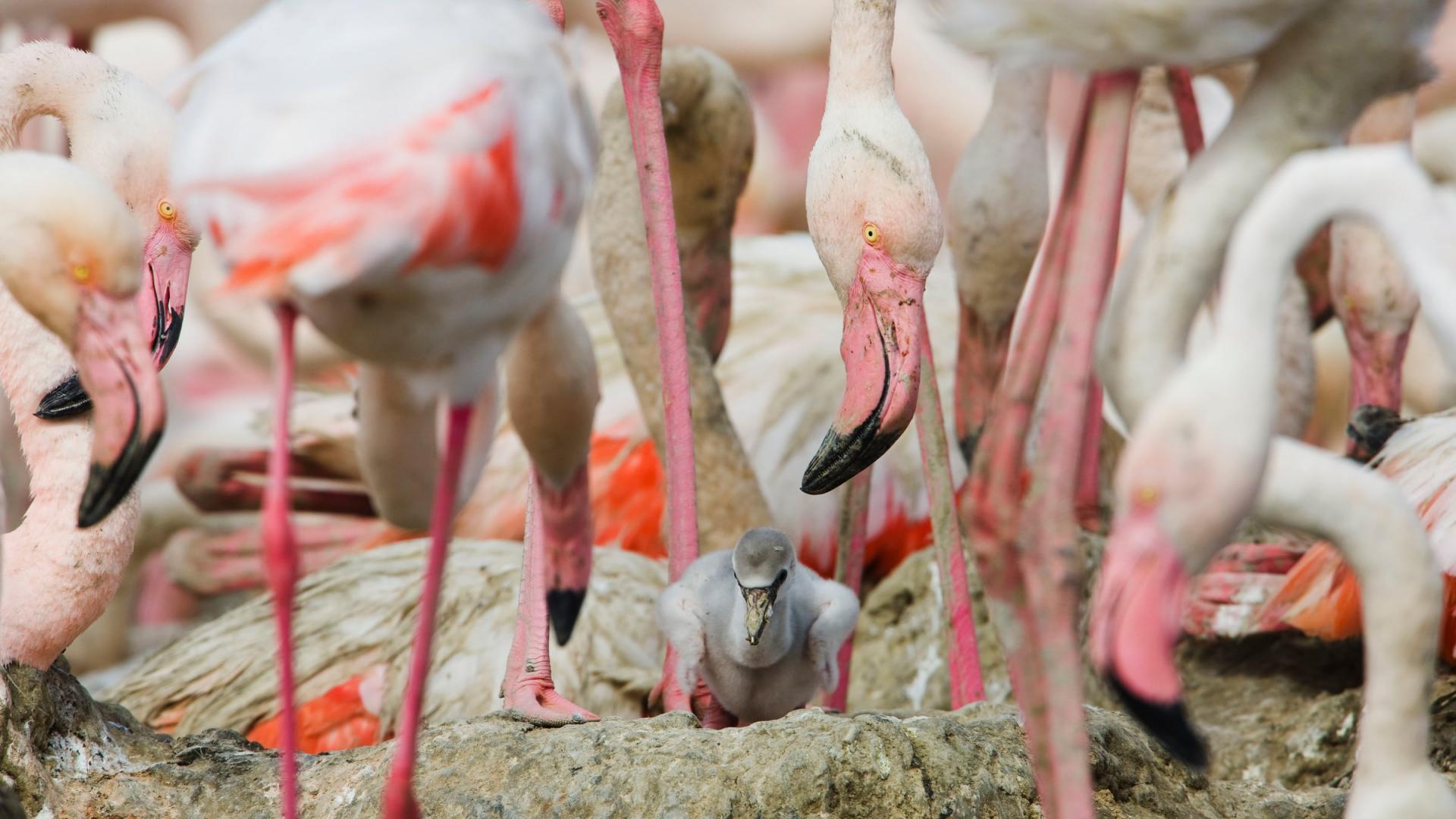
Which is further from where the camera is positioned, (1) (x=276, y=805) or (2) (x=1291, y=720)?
(2) (x=1291, y=720)

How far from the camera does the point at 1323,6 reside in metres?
2.03

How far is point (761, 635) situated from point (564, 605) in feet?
1.09

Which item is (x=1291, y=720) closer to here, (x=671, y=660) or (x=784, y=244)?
(x=671, y=660)

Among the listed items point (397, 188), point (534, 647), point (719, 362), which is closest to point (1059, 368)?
point (397, 188)

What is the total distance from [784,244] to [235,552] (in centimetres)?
197

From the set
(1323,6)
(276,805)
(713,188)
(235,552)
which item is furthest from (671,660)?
(235,552)

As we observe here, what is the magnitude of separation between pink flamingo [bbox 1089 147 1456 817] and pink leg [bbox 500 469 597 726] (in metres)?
1.31

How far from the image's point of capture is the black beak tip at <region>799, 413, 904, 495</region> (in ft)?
8.77

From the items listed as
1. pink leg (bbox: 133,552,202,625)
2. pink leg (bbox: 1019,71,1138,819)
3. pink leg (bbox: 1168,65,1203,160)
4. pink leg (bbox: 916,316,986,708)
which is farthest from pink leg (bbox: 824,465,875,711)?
pink leg (bbox: 133,552,202,625)

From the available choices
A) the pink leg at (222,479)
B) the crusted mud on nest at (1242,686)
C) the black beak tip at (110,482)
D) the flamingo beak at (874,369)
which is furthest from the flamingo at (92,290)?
the pink leg at (222,479)

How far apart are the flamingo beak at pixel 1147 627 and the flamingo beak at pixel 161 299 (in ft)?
5.56

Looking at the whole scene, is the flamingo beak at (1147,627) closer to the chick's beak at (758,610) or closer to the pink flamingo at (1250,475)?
the pink flamingo at (1250,475)

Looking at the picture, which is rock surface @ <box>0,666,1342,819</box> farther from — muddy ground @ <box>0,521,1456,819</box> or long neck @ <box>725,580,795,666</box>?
long neck @ <box>725,580,795,666</box>

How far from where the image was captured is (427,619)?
2.19 meters
